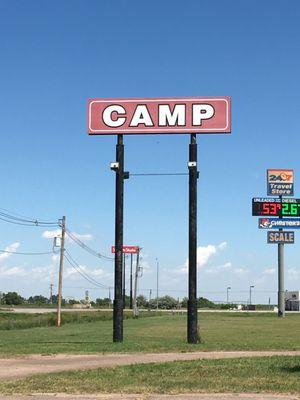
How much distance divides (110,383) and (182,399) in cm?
200

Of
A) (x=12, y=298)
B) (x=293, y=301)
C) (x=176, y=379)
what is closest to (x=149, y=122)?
(x=176, y=379)

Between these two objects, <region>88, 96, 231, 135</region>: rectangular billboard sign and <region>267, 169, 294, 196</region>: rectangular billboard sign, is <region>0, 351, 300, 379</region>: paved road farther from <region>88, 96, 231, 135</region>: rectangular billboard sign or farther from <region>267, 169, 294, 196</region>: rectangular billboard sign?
<region>267, 169, 294, 196</region>: rectangular billboard sign

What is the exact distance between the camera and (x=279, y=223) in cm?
6944

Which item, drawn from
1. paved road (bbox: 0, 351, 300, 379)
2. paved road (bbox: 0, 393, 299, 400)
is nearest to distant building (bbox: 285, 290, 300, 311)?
paved road (bbox: 0, 351, 300, 379)

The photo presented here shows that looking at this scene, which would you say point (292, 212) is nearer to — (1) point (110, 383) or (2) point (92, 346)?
(2) point (92, 346)

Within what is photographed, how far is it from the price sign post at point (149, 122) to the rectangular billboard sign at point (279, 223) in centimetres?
4900

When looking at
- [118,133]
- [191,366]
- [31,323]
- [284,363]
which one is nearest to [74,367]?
[191,366]

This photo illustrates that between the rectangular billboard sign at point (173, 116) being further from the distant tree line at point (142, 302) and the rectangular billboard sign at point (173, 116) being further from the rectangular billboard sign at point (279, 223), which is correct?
the distant tree line at point (142, 302)

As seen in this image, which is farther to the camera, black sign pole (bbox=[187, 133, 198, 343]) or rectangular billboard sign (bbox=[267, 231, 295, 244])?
rectangular billboard sign (bbox=[267, 231, 295, 244])

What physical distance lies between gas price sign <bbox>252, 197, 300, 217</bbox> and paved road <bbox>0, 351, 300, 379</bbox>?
168 ft

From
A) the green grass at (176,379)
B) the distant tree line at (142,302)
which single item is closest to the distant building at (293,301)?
the distant tree line at (142,302)

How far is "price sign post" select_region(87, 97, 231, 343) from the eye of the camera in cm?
2130

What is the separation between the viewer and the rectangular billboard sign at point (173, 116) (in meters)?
21.9

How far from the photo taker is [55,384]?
11172 mm
